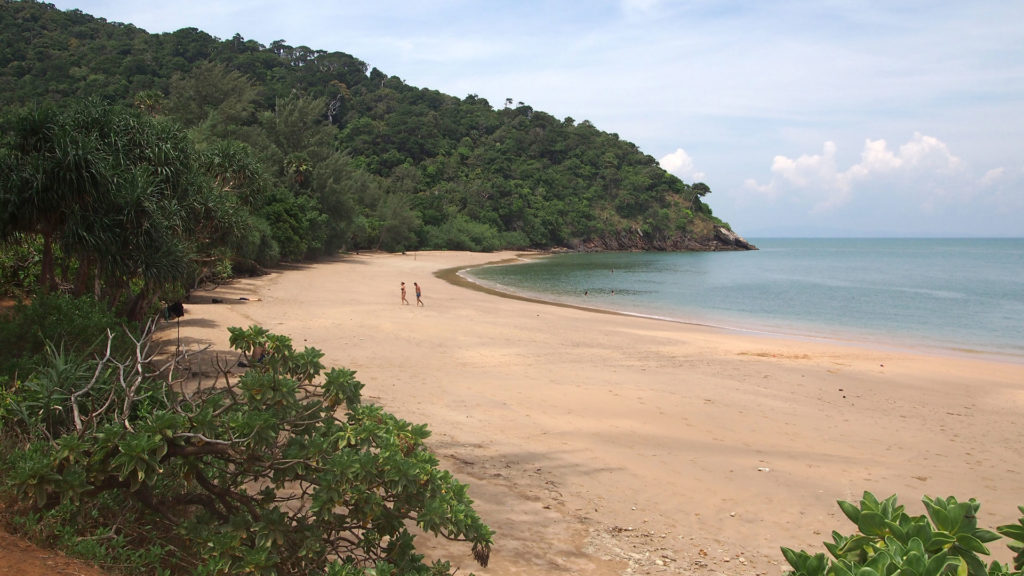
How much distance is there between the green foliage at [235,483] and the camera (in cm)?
353

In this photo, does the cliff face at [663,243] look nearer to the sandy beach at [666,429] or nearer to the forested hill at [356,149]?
the forested hill at [356,149]

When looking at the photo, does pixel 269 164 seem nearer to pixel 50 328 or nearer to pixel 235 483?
pixel 50 328

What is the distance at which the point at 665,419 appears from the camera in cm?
1040

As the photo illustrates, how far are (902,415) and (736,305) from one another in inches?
870

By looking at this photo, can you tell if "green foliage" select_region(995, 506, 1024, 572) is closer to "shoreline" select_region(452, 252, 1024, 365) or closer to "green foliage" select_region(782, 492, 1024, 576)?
"green foliage" select_region(782, 492, 1024, 576)

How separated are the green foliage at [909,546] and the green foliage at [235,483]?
6.93ft

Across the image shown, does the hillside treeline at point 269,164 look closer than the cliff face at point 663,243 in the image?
Yes

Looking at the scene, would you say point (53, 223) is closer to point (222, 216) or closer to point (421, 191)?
point (222, 216)

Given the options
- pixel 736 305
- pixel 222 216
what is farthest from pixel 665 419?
pixel 736 305

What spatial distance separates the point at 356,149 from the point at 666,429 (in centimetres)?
8513

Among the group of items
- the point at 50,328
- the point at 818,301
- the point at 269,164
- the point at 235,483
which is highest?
the point at 269,164

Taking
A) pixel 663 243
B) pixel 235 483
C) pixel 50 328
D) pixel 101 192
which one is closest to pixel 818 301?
pixel 101 192

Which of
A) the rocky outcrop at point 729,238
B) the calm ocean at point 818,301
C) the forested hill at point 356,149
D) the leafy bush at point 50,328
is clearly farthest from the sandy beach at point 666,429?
the rocky outcrop at point 729,238

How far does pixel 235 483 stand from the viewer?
435cm
